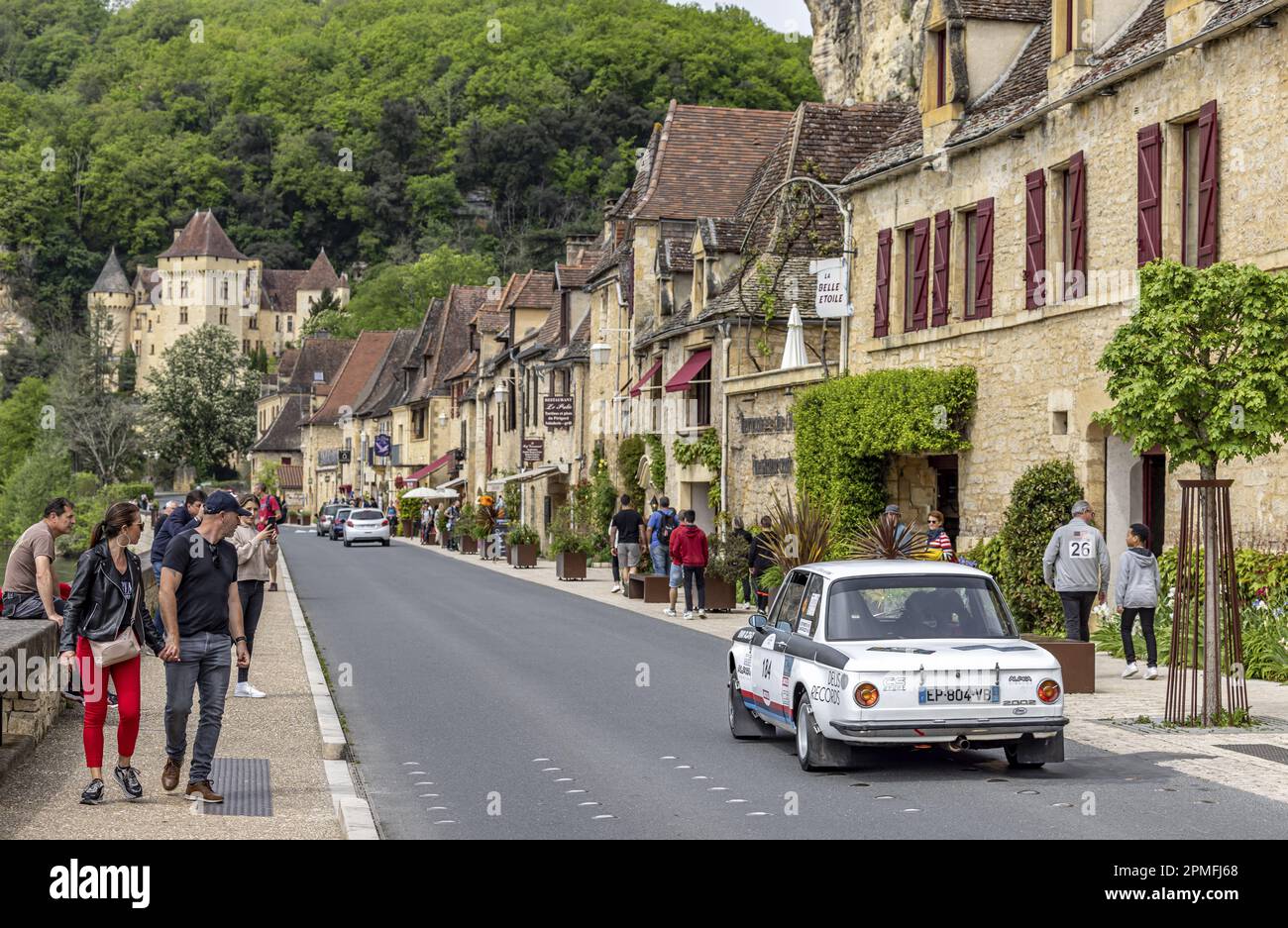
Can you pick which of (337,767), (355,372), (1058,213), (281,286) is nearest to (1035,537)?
(1058,213)

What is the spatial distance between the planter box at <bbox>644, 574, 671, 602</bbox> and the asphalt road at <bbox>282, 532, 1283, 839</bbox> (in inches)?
378

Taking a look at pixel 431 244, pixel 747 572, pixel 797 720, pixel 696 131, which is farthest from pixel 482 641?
pixel 431 244

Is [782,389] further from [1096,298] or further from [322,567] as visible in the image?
[322,567]

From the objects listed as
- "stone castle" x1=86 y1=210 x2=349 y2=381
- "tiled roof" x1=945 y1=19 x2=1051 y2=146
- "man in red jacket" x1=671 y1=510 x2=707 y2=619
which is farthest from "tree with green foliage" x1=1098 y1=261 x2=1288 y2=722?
"stone castle" x1=86 y1=210 x2=349 y2=381

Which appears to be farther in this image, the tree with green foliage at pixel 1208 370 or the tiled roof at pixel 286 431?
the tiled roof at pixel 286 431

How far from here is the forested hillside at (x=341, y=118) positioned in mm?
129250

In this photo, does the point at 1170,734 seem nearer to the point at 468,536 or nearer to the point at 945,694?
the point at 945,694

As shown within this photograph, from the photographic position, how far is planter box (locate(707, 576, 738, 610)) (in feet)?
89.2

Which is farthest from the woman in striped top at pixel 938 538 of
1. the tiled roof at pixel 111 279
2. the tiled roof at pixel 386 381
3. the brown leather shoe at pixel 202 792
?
the tiled roof at pixel 111 279

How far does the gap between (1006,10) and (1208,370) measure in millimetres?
15246

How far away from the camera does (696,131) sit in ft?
146

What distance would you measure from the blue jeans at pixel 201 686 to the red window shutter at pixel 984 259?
16.5 m

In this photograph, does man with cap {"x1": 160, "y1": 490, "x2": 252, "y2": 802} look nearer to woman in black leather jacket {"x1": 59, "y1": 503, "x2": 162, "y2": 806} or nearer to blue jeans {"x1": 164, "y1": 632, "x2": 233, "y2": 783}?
blue jeans {"x1": 164, "y1": 632, "x2": 233, "y2": 783}

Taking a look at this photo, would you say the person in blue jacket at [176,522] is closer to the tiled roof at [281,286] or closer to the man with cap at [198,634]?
the man with cap at [198,634]
